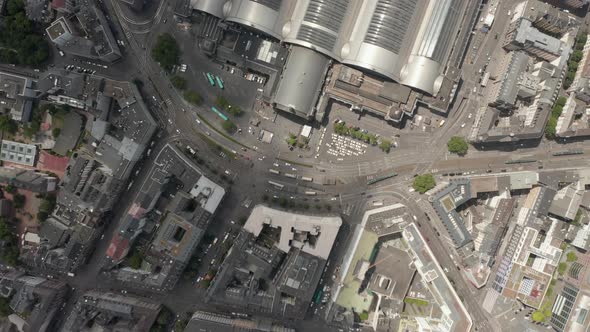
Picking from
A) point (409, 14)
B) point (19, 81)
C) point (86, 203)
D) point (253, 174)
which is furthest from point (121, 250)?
point (409, 14)

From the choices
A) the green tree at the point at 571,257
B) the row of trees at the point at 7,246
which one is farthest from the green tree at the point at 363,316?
the row of trees at the point at 7,246

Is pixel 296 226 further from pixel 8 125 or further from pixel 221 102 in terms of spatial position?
pixel 8 125

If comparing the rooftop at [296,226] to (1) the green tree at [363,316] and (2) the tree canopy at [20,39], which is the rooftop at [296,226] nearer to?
(1) the green tree at [363,316]

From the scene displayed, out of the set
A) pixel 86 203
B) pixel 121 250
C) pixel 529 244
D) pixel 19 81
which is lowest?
pixel 121 250

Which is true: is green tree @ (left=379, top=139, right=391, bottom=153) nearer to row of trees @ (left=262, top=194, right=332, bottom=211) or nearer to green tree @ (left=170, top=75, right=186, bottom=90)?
row of trees @ (left=262, top=194, right=332, bottom=211)

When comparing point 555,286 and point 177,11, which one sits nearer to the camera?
point 177,11

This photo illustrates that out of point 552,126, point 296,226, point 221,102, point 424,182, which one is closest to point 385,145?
point 424,182

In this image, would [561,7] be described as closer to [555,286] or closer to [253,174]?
[555,286]
